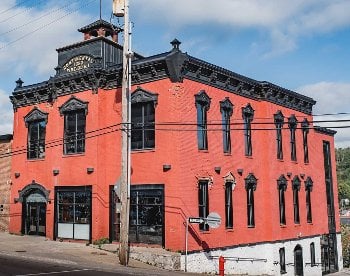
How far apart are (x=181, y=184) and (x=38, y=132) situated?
11628 millimetres

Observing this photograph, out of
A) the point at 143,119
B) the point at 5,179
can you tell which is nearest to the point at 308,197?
the point at 143,119

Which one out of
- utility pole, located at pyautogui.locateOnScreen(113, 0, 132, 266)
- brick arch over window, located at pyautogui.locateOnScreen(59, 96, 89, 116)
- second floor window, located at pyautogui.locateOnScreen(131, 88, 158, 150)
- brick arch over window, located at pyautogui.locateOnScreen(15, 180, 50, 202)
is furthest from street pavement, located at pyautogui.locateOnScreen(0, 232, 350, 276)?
brick arch over window, located at pyautogui.locateOnScreen(59, 96, 89, 116)

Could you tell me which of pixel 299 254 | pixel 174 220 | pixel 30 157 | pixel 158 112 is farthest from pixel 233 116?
pixel 30 157

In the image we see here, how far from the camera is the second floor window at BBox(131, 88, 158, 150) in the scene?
74.6ft

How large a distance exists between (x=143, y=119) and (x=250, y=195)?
8.40 metres

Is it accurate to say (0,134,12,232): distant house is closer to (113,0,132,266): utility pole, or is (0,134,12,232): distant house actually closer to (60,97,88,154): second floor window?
(60,97,88,154): second floor window

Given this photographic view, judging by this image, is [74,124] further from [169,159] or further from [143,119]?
[169,159]

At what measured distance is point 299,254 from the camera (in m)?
30.1

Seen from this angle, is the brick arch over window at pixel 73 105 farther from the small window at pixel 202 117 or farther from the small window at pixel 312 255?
the small window at pixel 312 255

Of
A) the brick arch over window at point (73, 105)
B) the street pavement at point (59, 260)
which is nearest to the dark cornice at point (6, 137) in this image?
the brick arch over window at point (73, 105)

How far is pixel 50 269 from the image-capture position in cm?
1683

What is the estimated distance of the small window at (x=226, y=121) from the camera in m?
25.1

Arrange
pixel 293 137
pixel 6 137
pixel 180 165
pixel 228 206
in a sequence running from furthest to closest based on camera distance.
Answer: pixel 293 137 → pixel 6 137 → pixel 228 206 → pixel 180 165

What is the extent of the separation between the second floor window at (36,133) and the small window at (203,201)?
35.8 ft
